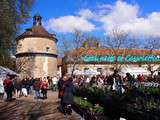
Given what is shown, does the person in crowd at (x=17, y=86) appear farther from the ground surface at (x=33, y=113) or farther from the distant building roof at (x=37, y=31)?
the distant building roof at (x=37, y=31)

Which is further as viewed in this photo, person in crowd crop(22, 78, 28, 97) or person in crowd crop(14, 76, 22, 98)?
person in crowd crop(22, 78, 28, 97)

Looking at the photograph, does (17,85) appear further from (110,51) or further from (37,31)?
(37,31)

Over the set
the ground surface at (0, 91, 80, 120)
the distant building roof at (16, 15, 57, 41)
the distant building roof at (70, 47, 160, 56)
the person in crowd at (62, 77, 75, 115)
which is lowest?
the ground surface at (0, 91, 80, 120)

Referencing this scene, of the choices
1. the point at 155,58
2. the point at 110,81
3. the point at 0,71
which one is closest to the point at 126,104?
the point at 110,81

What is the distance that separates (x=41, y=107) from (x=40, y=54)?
60.8m

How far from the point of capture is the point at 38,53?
87062 mm

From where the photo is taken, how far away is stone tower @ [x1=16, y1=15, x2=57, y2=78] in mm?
84875

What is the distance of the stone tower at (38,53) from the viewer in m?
84.9

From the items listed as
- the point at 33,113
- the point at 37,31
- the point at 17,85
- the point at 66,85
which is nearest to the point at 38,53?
the point at 37,31

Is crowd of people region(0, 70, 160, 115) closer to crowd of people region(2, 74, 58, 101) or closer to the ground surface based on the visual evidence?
crowd of people region(2, 74, 58, 101)

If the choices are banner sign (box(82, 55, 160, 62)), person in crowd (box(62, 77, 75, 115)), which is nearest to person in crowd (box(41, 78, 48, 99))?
person in crowd (box(62, 77, 75, 115))

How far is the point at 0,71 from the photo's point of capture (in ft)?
134

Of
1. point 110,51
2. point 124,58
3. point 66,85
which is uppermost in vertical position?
point 110,51

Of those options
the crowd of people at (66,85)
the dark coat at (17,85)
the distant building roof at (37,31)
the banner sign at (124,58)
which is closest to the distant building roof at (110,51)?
the banner sign at (124,58)
